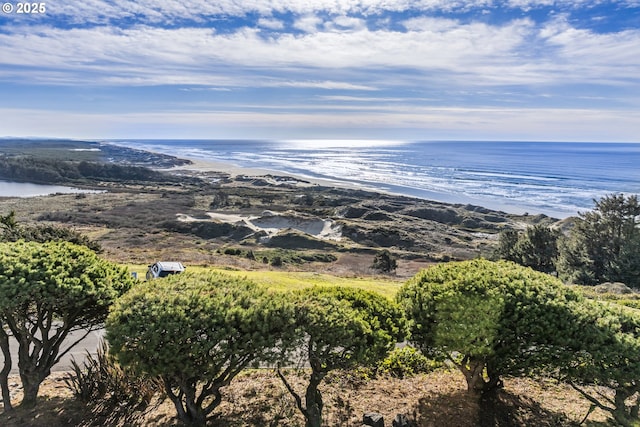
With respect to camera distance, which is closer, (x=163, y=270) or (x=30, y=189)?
(x=163, y=270)

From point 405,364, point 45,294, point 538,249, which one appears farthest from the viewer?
point 538,249

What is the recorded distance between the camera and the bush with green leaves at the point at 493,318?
8297 millimetres

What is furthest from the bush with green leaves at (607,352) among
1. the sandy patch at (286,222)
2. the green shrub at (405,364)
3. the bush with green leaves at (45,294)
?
the sandy patch at (286,222)

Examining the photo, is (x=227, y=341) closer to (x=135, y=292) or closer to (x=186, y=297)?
(x=186, y=297)

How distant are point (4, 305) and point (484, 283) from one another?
860 centimetres

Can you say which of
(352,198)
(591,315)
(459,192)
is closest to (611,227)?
(591,315)

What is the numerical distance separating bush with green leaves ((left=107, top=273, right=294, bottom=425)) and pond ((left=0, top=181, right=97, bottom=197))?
342 feet

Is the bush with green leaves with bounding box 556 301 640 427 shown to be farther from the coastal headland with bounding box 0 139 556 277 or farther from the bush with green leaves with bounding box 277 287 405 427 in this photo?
the coastal headland with bounding box 0 139 556 277

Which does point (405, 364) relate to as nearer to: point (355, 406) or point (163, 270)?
point (355, 406)

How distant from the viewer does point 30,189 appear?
10438 cm

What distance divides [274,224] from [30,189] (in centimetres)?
7422

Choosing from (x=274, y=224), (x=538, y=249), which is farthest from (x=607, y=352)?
(x=274, y=224)

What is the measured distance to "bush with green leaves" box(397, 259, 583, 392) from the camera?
27.2 feet

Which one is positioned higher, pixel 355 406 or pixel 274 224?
pixel 355 406
